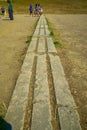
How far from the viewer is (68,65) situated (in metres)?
4.97

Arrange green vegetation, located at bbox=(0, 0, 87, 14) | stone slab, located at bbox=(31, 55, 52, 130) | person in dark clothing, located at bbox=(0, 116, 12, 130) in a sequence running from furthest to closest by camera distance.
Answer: green vegetation, located at bbox=(0, 0, 87, 14) < stone slab, located at bbox=(31, 55, 52, 130) < person in dark clothing, located at bbox=(0, 116, 12, 130)

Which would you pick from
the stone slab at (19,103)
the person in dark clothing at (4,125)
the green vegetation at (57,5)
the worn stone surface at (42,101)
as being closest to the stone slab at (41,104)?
the worn stone surface at (42,101)

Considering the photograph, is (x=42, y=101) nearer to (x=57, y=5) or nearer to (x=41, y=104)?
(x=41, y=104)

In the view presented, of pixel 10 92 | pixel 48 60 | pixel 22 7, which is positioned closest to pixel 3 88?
pixel 10 92

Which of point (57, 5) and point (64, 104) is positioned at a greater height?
point (64, 104)

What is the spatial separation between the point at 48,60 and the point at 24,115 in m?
2.57

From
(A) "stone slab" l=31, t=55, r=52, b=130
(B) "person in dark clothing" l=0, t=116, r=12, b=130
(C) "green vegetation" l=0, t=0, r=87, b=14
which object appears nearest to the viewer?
(B) "person in dark clothing" l=0, t=116, r=12, b=130

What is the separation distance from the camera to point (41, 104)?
3104mm

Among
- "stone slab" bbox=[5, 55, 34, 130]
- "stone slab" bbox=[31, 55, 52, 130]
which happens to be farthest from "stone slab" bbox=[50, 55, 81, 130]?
"stone slab" bbox=[5, 55, 34, 130]

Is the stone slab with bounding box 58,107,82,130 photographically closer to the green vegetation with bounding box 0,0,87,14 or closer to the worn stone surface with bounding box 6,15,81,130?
the worn stone surface with bounding box 6,15,81,130

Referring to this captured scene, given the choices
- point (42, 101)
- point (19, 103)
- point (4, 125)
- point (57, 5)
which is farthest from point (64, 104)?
point (57, 5)

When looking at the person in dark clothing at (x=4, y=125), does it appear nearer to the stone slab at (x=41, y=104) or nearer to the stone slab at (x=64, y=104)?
the stone slab at (x=41, y=104)

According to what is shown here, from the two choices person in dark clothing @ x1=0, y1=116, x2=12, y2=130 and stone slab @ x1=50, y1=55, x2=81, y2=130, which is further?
stone slab @ x1=50, y1=55, x2=81, y2=130

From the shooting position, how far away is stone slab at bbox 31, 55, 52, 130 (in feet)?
8.69
